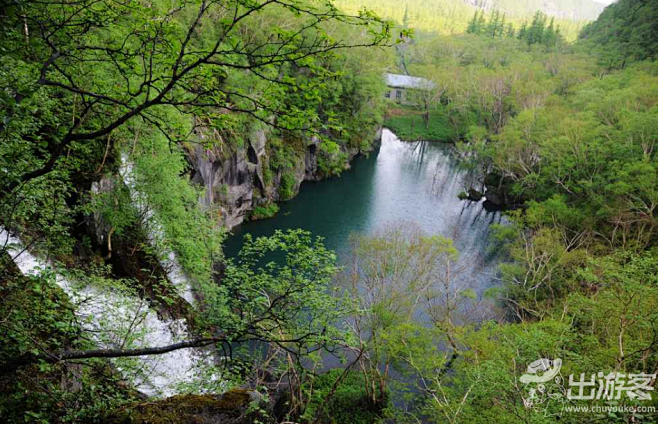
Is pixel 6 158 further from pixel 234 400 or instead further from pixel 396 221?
pixel 396 221

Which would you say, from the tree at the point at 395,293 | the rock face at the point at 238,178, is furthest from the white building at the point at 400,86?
the tree at the point at 395,293

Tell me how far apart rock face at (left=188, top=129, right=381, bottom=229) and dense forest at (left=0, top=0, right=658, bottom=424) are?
17cm

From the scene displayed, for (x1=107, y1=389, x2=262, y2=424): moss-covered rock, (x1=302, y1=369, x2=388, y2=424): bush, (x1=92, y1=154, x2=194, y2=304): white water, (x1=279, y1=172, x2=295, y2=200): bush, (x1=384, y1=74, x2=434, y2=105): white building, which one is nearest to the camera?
(x1=107, y1=389, x2=262, y2=424): moss-covered rock

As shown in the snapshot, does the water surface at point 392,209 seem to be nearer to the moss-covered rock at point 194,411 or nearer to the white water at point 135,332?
the white water at point 135,332

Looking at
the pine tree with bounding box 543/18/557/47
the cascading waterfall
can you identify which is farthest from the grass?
the cascading waterfall

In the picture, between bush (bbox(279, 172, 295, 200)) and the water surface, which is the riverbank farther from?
bush (bbox(279, 172, 295, 200))

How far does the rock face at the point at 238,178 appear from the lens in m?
25.1

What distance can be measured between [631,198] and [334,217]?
20491 millimetres

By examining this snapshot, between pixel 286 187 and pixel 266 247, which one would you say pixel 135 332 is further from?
pixel 286 187

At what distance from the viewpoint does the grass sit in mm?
65875

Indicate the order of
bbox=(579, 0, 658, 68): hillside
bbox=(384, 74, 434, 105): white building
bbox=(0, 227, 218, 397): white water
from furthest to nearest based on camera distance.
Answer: bbox=(384, 74, 434, 105): white building < bbox=(579, 0, 658, 68): hillside < bbox=(0, 227, 218, 397): white water

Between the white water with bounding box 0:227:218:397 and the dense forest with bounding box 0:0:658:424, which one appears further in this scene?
the white water with bounding box 0:227:218:397

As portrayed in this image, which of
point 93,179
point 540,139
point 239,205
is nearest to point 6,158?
point 93,179

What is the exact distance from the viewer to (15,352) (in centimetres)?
489
